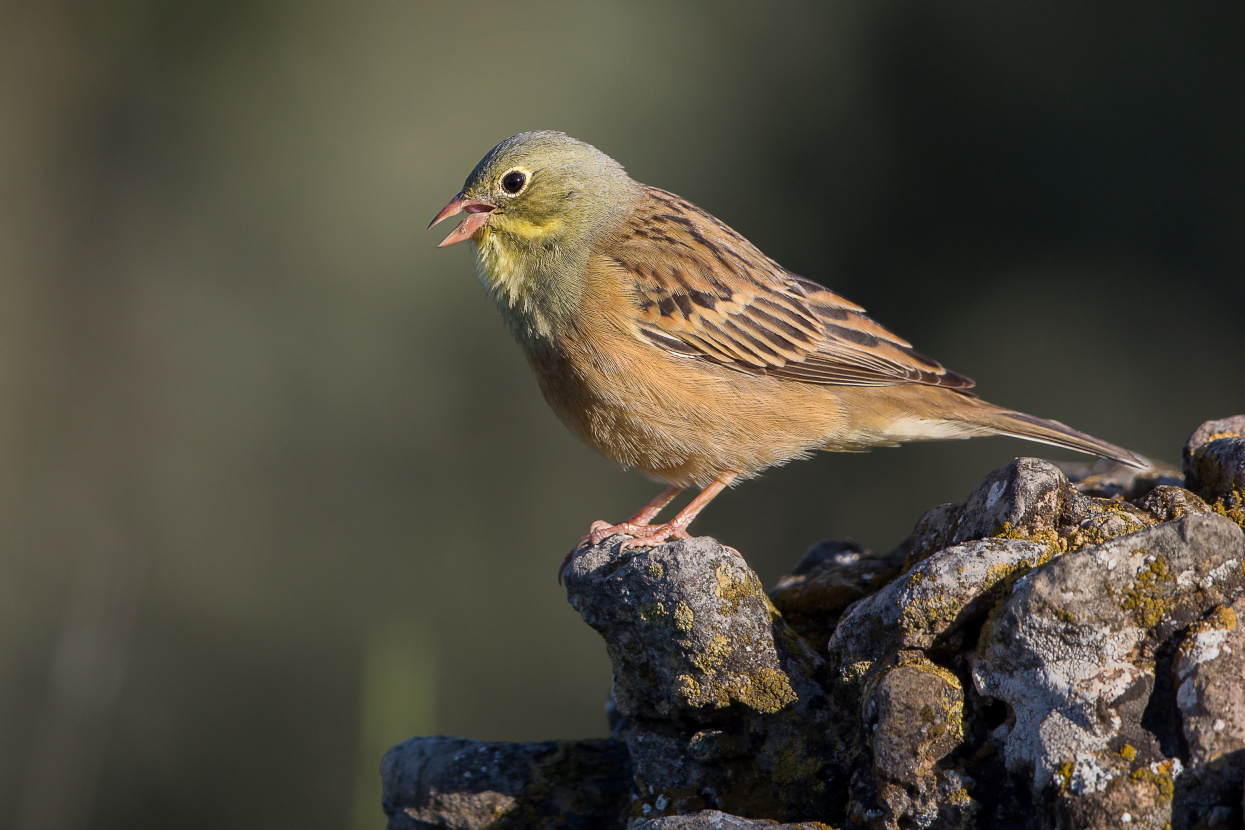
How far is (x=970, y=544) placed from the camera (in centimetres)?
280

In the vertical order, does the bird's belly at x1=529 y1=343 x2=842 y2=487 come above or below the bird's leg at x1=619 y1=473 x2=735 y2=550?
above

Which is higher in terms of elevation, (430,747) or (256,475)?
(256,475)

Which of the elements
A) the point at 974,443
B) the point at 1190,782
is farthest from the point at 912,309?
the point at 1190,782

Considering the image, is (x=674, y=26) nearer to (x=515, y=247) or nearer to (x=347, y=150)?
(x=347, y=150)

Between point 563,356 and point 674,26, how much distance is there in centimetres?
697

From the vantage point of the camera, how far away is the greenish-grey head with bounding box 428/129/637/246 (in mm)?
5125

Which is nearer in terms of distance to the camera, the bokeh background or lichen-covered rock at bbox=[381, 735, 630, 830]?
lichen-covered rock at bbox=[381, 735, 630, 830]

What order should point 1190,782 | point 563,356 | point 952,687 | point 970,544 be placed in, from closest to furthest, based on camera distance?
point 1190,782
point 952,687
point 970,544
point 563,356

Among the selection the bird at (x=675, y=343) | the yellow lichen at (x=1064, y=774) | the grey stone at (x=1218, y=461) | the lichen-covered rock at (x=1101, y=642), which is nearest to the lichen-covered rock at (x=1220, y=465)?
the grey stone at (x=1218, y=461)

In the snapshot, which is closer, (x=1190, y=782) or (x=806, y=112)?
(x=1190, y=782)

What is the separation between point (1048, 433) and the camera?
489 centimetres

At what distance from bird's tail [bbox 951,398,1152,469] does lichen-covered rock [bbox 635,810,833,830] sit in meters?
2.49

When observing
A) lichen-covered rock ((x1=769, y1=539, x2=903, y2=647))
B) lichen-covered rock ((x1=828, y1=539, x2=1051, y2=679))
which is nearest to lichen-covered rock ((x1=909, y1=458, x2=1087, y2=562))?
lichen-covered rock ((x1=828, y1=539, x2=1051, y2=679))

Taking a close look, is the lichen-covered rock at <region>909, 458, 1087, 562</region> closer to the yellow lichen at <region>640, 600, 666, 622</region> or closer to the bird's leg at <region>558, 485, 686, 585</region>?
the yellow lichen at <region>640, 600, 666, 622</region>
